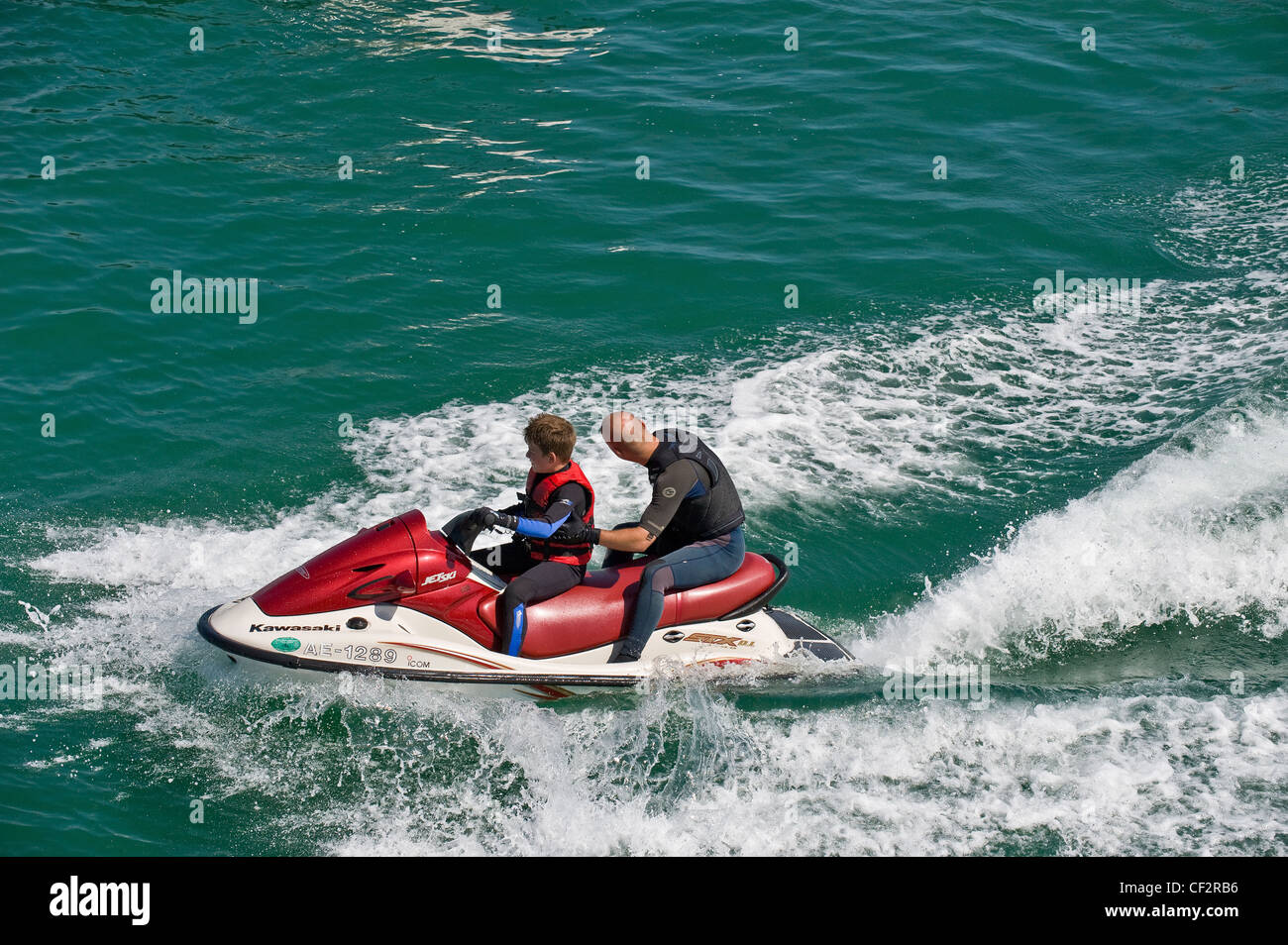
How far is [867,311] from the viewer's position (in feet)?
45.6

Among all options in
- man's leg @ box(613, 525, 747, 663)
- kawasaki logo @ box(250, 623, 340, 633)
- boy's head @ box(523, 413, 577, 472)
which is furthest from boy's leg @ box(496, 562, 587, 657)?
kawasaki logo @ box(250, 623, 340, 633)

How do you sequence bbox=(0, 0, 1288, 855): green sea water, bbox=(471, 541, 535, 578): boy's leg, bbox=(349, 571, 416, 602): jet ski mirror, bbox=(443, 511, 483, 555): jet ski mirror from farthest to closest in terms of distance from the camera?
bbox=(471, 541, 535, 578): boy's leg
bbox=(443, 511, 483, 555): jet ski mirror
bbox=(349, 571, 416, 602): jet ski mirror
bbox=(0, 0, 1288, 855): green sea water

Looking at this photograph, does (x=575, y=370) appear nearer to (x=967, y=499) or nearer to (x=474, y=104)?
(x=967, y=499)

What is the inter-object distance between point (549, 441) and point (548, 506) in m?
0.44

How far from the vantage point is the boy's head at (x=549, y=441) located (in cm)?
761

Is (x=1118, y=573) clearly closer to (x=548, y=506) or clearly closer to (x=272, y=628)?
(x=548, y=506)

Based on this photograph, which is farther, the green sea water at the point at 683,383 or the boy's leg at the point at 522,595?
the boy's leg at the point at 522,595

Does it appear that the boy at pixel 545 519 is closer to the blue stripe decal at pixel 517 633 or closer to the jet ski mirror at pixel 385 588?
the blue stripe decal at pixel 517 633

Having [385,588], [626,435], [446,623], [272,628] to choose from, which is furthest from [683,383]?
[272,628]


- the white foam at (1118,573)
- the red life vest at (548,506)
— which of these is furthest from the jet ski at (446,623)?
the white foam at (1118,573)

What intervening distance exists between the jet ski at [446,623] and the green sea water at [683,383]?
0.73 ft

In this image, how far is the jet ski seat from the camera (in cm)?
789

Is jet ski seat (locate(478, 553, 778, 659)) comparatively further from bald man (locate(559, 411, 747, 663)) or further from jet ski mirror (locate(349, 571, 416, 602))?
jet ski mirror (locate(349, 571, 416, 602))
